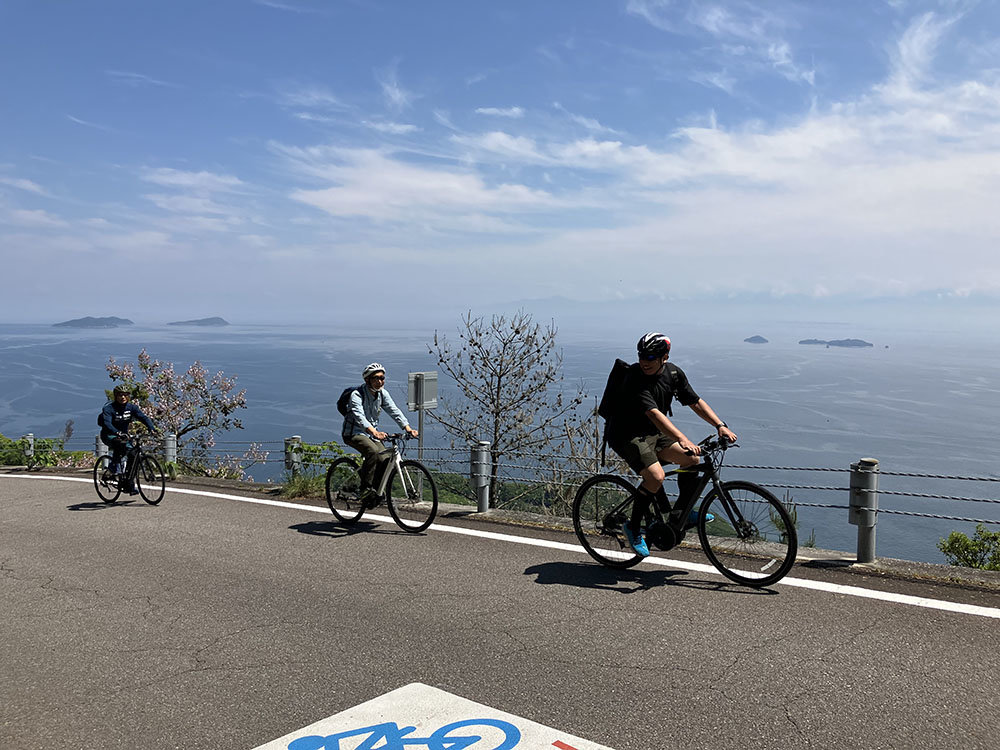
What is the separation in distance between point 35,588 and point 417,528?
11.9 ft

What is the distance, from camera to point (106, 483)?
11391mm

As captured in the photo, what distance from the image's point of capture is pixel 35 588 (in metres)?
6.55

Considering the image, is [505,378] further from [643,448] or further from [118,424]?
[643,448]

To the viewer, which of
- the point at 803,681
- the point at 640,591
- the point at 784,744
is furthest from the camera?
the point at 640,591

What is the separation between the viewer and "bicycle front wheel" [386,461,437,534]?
8.61 m

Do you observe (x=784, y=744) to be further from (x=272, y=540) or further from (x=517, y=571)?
(x=272, y=540)

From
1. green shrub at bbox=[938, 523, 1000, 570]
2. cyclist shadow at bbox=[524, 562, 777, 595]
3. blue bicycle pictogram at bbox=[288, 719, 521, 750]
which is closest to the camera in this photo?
blue bicycle pictogram at bbox=[288, 719, 521, 750]

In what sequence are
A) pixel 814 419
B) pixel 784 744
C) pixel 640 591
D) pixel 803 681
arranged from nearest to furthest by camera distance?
pixel 784 744, pixel 803 681, pixel 640 591, pixel 814 419

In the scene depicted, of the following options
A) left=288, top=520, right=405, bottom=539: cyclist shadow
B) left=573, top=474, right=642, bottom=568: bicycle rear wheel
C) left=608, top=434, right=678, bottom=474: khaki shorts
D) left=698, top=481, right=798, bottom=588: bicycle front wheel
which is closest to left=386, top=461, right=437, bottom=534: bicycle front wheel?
left=288, top=520, right=405, bottom=539: cyclist shadow

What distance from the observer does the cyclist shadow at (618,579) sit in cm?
609

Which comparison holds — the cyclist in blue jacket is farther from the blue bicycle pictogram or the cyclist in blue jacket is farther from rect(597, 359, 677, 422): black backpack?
the blue bicycle pictogram

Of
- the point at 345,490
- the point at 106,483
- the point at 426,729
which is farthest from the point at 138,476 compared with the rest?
the point at 426,729

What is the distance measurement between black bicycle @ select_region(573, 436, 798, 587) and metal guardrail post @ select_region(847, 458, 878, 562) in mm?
735

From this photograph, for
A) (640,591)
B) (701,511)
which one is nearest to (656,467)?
(701,511)
